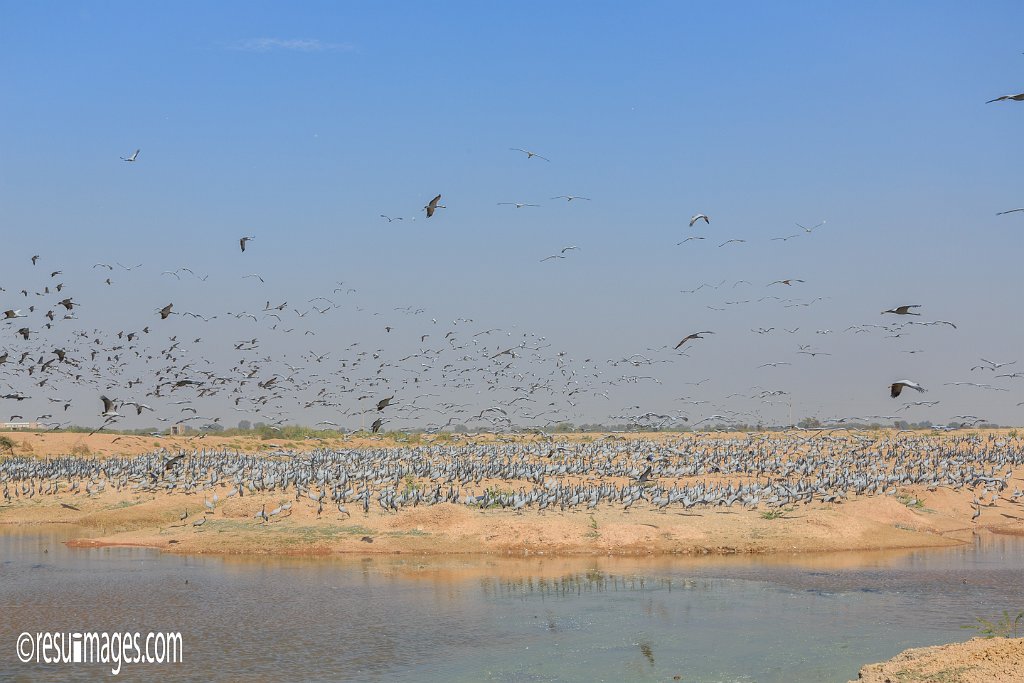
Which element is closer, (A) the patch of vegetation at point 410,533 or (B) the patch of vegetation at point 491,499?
(A) the patch of vegetation at point 410,533

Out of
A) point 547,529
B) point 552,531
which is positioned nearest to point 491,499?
point 547,529

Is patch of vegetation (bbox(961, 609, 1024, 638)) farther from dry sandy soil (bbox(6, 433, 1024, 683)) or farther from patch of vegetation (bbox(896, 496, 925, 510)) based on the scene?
patch of vegetation (bbox(896, 496, 925, 510))

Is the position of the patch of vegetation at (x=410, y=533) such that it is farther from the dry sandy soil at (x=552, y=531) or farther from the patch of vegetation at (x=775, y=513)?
the patch of vegetation at (x=775, y=513)

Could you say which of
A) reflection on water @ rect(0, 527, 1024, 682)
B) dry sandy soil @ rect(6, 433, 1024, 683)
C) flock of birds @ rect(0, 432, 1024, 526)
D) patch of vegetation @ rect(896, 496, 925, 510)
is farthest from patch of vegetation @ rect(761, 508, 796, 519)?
patch of vegetation @ rect(896, 496, 925, 510)

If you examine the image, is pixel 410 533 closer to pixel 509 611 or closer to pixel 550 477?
pixel 509 611

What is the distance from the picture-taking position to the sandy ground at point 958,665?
44.7 ft

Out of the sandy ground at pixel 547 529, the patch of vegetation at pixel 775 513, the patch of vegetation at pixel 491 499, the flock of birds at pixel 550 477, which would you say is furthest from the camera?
the flock of birds at pixel 550 477

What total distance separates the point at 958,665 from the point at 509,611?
9195 mm

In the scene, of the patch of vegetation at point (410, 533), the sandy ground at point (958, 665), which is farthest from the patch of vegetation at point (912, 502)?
the sandy ground at point (958, 665)

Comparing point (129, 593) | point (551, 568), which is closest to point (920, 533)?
point (551, 568)

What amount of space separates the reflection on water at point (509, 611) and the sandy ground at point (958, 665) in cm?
108

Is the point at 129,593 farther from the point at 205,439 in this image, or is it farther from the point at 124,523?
the point at 205,439

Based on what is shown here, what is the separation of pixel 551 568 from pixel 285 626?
8.99 m

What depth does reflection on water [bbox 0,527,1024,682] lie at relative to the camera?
53.6 ft
